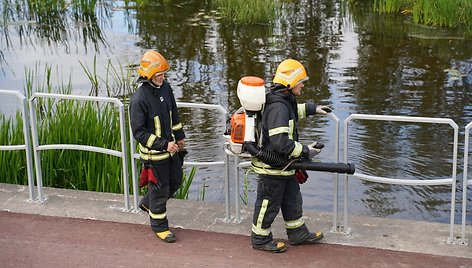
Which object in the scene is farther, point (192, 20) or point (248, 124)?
point (192, 20)

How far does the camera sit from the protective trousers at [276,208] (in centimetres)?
632

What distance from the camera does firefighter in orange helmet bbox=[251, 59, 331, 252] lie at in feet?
19.9

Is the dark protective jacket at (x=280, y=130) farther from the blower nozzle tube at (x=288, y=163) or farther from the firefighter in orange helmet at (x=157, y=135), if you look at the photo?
the firefighter in orange helmet at (x=157, y=135)

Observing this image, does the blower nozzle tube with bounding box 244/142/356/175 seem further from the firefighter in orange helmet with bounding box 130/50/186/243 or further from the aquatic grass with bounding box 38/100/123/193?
the aquatic grass with bounding box 38/100/123/193

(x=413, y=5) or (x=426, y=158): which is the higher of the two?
(x=413, y=5)

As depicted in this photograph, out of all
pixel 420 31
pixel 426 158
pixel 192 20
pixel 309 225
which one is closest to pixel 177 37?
pixel 192 20

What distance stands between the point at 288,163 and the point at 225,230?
1.05 meters

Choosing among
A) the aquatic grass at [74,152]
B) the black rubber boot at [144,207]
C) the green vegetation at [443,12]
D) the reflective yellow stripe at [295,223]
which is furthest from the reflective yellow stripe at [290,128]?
the green vegetation at [443,12]

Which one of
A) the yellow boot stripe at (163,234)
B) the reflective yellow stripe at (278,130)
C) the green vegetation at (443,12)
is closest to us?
the reflective yellow stripe at (278,130)

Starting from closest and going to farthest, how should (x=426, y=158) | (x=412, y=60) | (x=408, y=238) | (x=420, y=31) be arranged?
(x=408, y=238) < (x=426, y=158) < (x=412, y=60) < (x=420, y=31)

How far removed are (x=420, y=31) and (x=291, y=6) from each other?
13.4 ft

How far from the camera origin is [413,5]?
18500mm

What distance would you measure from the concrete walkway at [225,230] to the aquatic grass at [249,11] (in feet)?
36.9

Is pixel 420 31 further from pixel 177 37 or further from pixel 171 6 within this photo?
pixel 171 6
